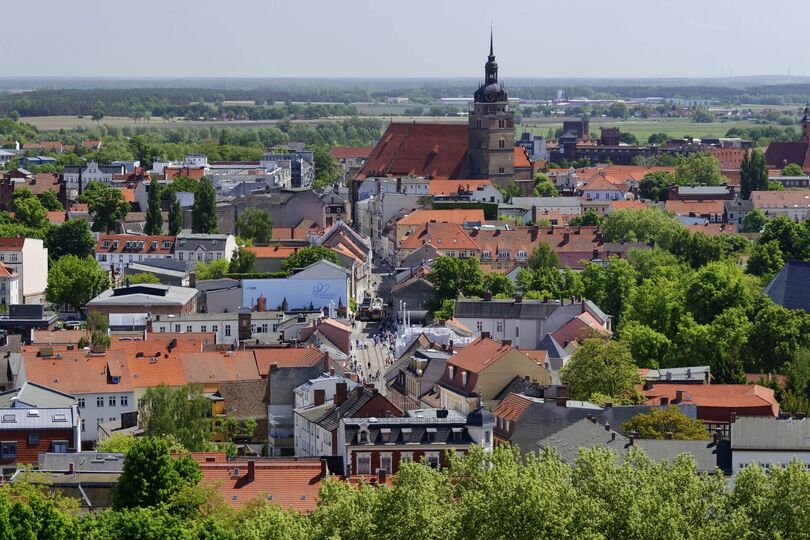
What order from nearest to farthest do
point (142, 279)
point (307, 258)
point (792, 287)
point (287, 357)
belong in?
point (287, 357) < point (792, 287) < point (142, 279) < point (307, 258)

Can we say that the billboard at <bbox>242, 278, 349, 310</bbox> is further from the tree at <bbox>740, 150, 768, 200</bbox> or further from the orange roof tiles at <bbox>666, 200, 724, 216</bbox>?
the tree at <bbox>740, 150, 768, 200</bbox>

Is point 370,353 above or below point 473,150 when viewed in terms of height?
below

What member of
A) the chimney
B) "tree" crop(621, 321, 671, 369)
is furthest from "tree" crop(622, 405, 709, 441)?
"tree" crop(621, 321, 671, 369)

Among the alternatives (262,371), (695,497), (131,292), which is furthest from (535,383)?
(131,292)

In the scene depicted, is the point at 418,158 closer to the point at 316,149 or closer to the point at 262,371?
the point at 316,149

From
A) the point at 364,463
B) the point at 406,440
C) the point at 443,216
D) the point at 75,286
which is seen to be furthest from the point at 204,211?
the point at 364,463

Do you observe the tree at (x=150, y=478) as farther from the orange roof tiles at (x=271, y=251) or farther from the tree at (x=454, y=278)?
the orange roof tiles at (x=271, y=251)

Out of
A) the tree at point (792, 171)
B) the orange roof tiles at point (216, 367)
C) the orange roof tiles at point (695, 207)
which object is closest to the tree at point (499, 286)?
the orange roof tiles at point (216, 367)

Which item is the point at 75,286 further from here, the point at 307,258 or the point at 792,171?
the point at 792,171
